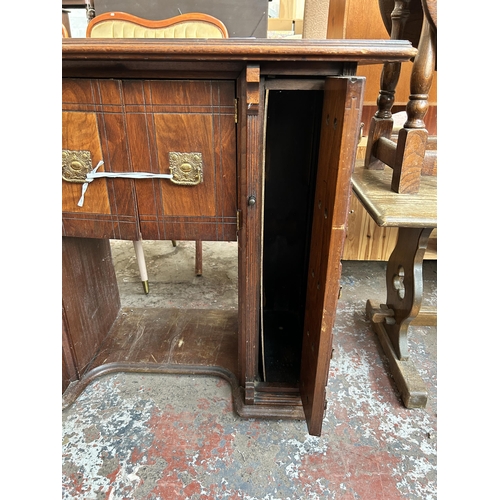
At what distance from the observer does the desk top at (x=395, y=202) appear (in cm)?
102

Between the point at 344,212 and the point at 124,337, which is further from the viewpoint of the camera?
the point at 124,337

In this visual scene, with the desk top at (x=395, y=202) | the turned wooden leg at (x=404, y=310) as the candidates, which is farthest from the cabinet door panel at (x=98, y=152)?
the turned wooden leg at (x=404, y=310)

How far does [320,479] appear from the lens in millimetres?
1015

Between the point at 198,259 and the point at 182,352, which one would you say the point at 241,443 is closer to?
the point at 182,352

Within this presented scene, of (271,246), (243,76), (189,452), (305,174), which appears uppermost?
(243,76)

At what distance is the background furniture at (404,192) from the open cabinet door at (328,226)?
24cm

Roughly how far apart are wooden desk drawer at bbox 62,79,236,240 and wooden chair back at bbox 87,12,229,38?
0.86 metres

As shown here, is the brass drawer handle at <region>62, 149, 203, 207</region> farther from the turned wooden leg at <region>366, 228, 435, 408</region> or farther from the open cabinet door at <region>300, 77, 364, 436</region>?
the turned wooden leg at <region>366, 228, 435, 408</region>

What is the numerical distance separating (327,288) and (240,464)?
0.60 metres

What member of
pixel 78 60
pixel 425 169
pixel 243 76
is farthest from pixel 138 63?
pixel 425 169

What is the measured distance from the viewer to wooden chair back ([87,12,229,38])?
157 centimetres

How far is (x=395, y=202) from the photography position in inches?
43.9

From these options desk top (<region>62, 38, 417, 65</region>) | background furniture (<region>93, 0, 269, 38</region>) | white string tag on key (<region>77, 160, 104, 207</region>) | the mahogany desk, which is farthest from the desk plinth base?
background furniture (<region>93, 0, 269, 38</region>)

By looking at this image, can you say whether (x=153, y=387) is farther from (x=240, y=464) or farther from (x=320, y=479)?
(x=320, y=479)
